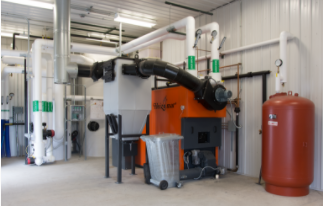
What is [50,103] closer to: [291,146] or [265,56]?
[265,56]

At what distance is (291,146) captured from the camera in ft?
13.5

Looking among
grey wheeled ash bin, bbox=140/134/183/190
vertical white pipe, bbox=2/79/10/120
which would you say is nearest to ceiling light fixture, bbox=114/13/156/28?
grey wheeled ash bin, bbox=140/134/183/190

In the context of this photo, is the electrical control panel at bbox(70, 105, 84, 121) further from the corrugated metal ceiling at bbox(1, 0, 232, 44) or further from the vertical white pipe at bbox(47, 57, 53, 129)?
the corrugated metal ceiling at bbox(1, 0, 232, 44)

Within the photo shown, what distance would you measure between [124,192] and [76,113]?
14.7 ft

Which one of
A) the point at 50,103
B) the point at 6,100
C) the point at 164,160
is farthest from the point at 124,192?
the point at 6,100

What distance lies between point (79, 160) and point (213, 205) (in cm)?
510

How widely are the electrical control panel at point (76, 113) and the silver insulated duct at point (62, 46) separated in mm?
2720

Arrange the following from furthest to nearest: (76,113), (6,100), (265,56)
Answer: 1. (6,100)
2. (76,113)
3. (265,56)

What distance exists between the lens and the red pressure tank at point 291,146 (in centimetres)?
410

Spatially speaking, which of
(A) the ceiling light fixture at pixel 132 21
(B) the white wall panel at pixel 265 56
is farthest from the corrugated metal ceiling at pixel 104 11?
(B) the white wall panel at pixel 265 56

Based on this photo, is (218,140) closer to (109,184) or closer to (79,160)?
(109,184)

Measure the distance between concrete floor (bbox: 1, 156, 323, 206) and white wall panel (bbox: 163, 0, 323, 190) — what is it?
2.32 feet

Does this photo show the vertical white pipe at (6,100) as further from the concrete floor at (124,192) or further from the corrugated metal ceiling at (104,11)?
the concrete floor at (124,192)

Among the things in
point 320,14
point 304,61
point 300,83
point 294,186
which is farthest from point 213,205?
point 320,14
